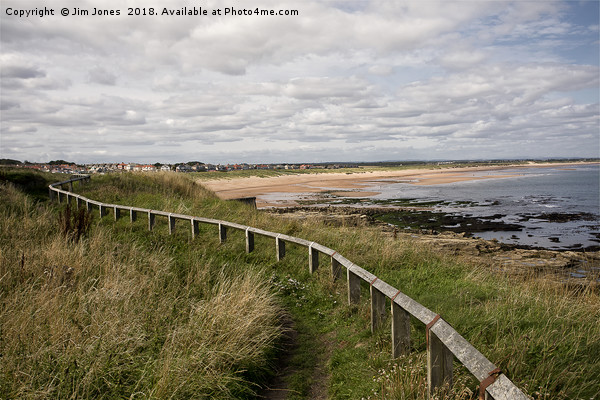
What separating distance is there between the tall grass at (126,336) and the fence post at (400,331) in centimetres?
167

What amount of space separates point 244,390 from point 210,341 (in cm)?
74

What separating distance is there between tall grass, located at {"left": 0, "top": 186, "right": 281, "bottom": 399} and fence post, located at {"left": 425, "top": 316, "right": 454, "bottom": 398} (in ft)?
6.69

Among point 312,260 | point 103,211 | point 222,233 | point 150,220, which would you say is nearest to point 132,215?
point 150,220

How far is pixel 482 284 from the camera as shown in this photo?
286 inches

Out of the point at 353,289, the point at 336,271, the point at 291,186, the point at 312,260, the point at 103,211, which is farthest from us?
the point at 291,186

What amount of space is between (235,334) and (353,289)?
2.12 metres

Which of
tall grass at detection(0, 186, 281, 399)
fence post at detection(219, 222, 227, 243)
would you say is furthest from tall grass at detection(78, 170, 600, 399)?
A: fence post at detection(219, 222, 227, 243)

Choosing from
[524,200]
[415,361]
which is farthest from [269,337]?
[524,200]

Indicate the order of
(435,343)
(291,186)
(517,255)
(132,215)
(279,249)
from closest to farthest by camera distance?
1. (435,343)
2. (279,249)
3. (132,215)
4. (517,255)
5. (291,186)

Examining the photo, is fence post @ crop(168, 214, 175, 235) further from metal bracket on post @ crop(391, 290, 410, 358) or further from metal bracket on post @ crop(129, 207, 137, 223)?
metal bracket on post @ crop(391, 290, 410, 358)

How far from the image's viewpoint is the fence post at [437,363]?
3.40 metres

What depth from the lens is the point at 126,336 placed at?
4602mm

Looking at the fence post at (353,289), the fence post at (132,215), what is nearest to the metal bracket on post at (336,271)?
the fence post at (353,289)

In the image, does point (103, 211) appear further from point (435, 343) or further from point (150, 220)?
point (435, 343)
